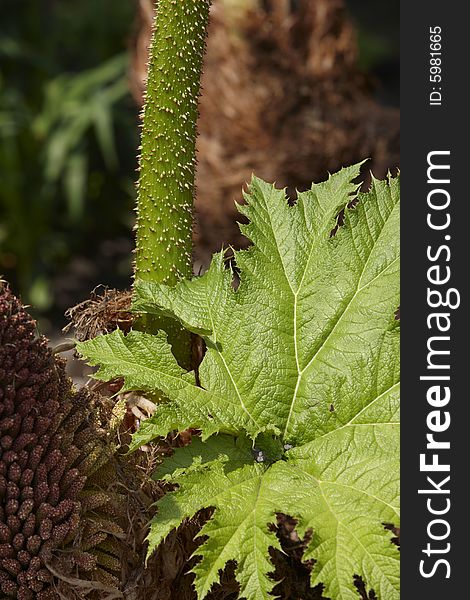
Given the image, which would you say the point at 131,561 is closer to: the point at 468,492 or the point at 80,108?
the point at 468,492

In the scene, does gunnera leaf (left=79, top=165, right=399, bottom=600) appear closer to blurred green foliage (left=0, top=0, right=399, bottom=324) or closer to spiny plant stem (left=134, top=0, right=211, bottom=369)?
spiny plant stem (left=134, top=0, right=211, bottom=369)

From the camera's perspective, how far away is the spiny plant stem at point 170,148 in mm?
938

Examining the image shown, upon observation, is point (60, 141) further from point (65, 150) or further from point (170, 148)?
point (170, 148)

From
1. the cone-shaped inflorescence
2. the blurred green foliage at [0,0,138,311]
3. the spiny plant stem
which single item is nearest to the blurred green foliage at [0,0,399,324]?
the blurred green foliage at [0,0,138,311]

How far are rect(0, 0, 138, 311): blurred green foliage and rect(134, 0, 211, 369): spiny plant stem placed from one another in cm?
260

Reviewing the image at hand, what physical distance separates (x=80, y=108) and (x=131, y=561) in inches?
117

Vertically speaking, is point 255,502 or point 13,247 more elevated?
point 13,247

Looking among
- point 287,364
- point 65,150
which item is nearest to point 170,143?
point 287,364

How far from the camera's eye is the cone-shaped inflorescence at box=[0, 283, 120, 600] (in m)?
0.81

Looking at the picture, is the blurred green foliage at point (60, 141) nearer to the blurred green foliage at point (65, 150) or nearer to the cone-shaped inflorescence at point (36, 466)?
the blurred green foliage at point (65, 150)

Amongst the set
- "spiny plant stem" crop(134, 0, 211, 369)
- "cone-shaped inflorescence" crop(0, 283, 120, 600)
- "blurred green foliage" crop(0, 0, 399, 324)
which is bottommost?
"cone-shaped inflorescence" crop(0, 283, 120, 600)

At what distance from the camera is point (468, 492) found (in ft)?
2.93

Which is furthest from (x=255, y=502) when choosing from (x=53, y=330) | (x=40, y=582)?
(x=53, y=330)

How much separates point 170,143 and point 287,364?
25 cm
